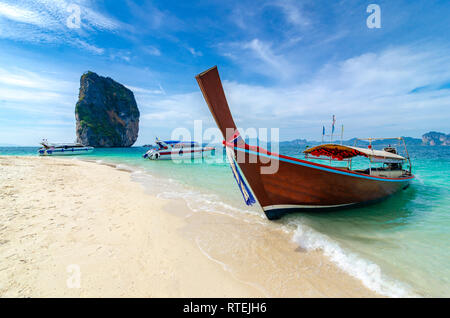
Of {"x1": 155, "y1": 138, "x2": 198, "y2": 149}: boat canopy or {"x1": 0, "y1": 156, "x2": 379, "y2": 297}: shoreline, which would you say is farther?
{"x1": 155, "y1": 138, "x2": 198, "y2": 149}: boat canopy

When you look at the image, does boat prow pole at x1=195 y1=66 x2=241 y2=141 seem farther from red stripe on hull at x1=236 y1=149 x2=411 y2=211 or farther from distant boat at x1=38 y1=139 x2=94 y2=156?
distant boat at x1=38 y1=139 x2=94 y2=156

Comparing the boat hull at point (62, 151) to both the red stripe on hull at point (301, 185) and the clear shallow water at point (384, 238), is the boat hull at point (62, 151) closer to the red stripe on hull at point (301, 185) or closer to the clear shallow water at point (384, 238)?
the clear shallow water at point (384, 238)

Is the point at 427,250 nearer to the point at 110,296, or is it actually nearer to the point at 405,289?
the point at 405,289

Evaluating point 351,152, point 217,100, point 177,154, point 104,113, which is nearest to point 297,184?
point 217,100

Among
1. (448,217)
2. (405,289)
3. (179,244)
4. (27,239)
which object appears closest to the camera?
(405,289)

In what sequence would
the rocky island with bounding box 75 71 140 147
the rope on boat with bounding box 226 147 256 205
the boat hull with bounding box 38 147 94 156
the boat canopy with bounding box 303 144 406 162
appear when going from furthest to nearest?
the rocky island with bounding box 75 71 140 147 < the boat hull with bounding box 38 147 94 156 < the boat canopy with bounding box 303 144 406 162 < the rope on boat with bounding box 226 147 256 205

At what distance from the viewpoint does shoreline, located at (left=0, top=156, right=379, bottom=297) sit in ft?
9.54

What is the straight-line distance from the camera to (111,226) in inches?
197

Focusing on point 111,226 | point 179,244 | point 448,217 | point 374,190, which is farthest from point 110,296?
point 448,217

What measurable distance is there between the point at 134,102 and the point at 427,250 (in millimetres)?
126659

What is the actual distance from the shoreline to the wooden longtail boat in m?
1.24

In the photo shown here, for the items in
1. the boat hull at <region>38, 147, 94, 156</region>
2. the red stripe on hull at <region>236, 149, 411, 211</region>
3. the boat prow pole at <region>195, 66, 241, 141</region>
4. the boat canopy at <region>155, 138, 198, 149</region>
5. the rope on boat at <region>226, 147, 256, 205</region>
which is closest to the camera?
the boat prow pole at <region>195, 66, 241, 141</region>

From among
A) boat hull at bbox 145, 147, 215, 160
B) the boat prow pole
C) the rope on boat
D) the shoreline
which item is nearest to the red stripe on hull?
the rope on boat
